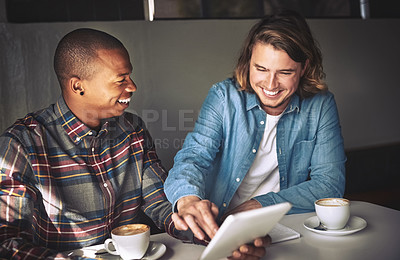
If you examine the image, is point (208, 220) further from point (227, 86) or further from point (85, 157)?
point (227, 86)

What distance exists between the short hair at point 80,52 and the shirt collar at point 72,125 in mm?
151

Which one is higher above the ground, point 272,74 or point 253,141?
point 272,74

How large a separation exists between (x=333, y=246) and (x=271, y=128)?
74 centimetres

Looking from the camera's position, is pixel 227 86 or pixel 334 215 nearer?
pixel 334 215

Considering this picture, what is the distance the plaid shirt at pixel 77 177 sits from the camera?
4.66 ft

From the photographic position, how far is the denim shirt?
1.67 metres

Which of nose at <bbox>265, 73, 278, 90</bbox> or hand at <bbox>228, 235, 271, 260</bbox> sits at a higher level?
nose at <bbox>265, 73, 278, 90</bbox>

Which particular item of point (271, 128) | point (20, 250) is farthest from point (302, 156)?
point (20, 250)

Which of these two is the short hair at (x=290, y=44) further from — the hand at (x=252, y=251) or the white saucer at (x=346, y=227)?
the hand at (x=252, y=251)

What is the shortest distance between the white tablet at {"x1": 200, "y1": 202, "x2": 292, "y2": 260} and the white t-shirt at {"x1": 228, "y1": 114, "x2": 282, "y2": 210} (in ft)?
2.31

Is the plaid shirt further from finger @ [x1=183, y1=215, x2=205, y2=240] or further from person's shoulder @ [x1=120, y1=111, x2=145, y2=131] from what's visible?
finger @ [x1=183, y1=215, x2=205, y2=240]

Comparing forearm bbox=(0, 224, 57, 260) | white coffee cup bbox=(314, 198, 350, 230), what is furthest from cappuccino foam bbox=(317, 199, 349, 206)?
forearm bbox=(0, 224, 57, 260)

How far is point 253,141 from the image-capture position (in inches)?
70.0

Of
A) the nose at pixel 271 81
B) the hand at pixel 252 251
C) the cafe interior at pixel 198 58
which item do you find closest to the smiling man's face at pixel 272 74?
the nose at pixel 271 81
